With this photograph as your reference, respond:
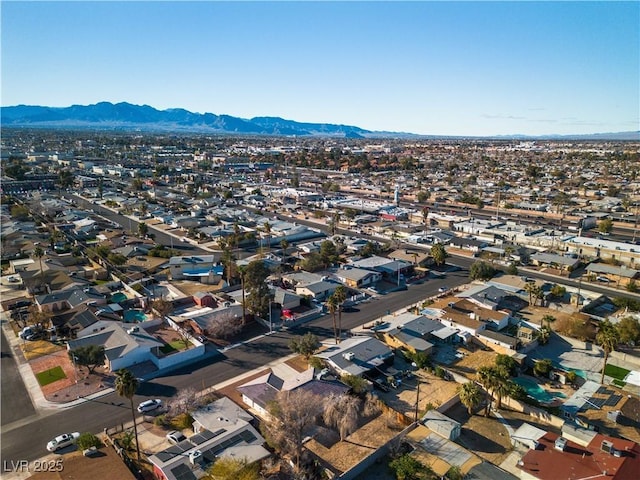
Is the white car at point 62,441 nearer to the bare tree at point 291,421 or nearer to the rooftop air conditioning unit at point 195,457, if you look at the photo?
the rooftop air conditioning unit at point 195,457

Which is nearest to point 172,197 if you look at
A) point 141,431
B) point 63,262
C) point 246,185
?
point 246,185

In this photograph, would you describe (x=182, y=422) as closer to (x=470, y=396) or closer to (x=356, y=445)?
(x=356, y=445)

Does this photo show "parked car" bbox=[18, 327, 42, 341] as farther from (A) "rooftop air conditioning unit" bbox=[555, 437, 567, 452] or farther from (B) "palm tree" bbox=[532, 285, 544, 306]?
(B) "palm tree" bbox=[532, 285, 544, 306]

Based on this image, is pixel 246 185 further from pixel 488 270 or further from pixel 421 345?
pixel 421 345

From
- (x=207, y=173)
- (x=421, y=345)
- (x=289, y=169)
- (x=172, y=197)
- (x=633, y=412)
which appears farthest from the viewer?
(x=289, y=169)

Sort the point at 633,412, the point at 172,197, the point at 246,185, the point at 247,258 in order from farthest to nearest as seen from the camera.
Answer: the point at 246,185
the point at 172,197
the point at 247,258
the point at 633,412

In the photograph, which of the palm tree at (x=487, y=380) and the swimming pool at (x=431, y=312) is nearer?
the palm tree at (x=487, y=380)

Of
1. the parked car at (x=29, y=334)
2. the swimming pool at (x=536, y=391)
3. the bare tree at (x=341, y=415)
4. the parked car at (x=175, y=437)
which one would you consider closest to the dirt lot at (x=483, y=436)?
the swimming pool at (x=536, y=391)
